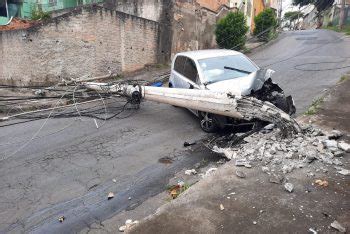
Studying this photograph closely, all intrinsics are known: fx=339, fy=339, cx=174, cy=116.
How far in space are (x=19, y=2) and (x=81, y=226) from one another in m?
17.5

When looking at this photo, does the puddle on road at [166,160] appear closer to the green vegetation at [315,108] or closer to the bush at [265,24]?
the green vegetation at [315,108]

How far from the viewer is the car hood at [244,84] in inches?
302

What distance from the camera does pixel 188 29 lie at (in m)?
19.1

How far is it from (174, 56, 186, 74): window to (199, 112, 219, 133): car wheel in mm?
2244

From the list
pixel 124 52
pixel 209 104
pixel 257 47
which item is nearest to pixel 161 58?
pixel 124 52

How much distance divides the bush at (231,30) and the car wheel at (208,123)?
12.5 metres

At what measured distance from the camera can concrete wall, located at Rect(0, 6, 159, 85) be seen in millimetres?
13320

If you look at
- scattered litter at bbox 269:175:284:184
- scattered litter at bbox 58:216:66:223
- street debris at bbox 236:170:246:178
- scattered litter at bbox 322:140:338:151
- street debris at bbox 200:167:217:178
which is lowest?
scattered litter at bbox 58:216:66:223

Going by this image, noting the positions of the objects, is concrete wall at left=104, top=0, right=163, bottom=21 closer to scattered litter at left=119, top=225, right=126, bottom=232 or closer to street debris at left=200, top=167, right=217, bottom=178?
street debris at left=200, top=167, right=217, bottom=178

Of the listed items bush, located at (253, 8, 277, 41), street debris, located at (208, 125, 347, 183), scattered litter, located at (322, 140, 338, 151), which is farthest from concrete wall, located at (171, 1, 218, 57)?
scattered litter, located at (322, 140, 338, 151)

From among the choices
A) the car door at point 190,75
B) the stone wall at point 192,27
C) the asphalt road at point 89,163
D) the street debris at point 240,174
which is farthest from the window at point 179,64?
the stone wall at point 192,27

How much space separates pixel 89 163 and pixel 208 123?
9.63ft

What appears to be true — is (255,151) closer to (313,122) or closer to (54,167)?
(313,122)

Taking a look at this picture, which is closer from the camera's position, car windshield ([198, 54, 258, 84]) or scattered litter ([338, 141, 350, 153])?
scattered litter ([338, 141, 350, 153])
